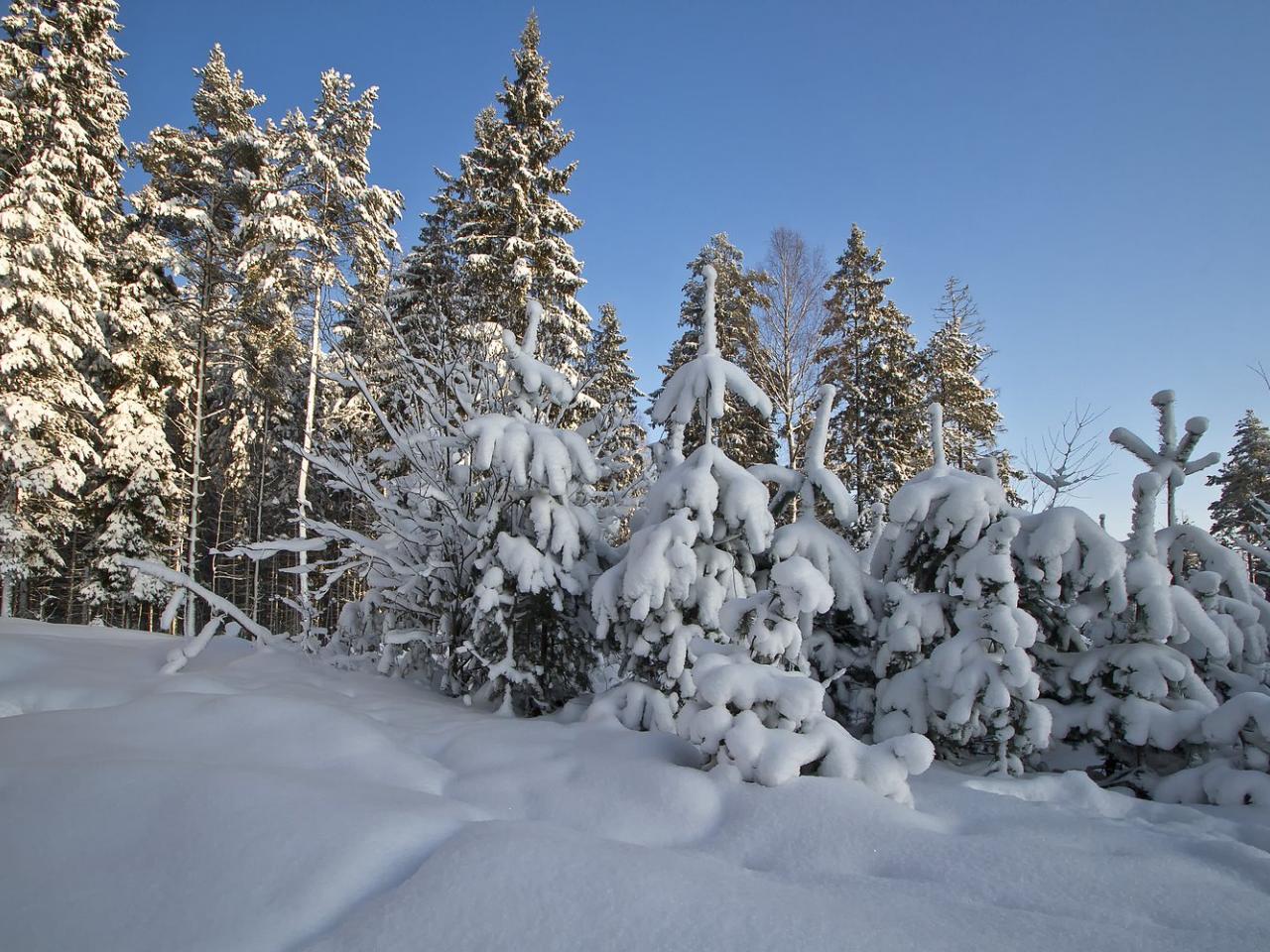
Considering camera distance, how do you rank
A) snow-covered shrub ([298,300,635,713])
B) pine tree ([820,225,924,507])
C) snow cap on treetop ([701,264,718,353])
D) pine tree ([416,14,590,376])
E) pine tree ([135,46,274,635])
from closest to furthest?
snow cap on treetop ([701,264,718,353]), snow-covered shrub ([298,300,635,713]), pine tree ([416,14,590,376]), pine tree ([135,46,274,635]), pine tree ([820,225,924,507])

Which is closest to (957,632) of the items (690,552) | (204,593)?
(690,552)

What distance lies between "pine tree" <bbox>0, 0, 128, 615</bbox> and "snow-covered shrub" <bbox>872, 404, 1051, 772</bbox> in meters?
16.7

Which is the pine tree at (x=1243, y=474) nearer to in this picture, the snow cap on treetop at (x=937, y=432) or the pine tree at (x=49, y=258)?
the snow cap on treetop at (x=937, y=432)

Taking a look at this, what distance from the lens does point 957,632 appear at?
4211mm

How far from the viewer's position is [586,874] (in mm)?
1883

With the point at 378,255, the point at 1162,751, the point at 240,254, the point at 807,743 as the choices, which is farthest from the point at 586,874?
the point at 240,254

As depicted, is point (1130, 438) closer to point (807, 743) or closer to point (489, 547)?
point (807, 743)

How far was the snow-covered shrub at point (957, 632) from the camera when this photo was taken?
373 centimetres

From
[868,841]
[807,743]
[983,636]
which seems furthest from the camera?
[983,636]

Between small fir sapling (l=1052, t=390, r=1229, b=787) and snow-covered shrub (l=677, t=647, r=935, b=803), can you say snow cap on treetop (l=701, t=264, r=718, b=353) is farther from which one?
small fir sapling (l=1052, t=390, r=1229, b=787)

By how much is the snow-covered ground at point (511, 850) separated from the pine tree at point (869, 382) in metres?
15.4

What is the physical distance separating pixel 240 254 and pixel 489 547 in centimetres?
1558

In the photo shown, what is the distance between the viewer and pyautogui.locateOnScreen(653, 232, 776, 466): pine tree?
16.3 m

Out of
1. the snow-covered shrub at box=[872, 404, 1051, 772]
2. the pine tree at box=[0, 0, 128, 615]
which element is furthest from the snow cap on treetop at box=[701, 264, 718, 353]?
the pine tree at box=[0, 0, 128, 615]
